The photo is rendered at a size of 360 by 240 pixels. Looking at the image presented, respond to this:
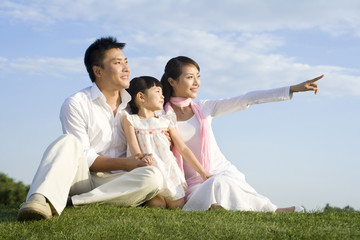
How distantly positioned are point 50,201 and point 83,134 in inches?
53.8

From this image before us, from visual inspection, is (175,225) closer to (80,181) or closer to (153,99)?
(80,181)

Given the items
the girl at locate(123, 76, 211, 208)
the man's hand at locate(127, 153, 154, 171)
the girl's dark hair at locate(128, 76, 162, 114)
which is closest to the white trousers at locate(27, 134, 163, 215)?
the man's hand at locate(127, 153, 154, 171)

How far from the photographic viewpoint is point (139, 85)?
258 inches

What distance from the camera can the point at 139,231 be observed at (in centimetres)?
483

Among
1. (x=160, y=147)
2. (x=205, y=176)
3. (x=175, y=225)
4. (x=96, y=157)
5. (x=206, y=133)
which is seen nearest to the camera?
(x=175, y=225)

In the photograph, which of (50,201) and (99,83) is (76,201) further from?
(99,83)

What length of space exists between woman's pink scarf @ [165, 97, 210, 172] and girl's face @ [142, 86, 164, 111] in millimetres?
403

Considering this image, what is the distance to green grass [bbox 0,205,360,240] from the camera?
475 cm

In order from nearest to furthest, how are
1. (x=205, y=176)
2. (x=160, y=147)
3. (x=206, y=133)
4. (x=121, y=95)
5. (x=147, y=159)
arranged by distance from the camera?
(x=147, y=159) < (x=160, y=147) < (x=205, y=176) < (x=121, y=95) < (x=206, y=133)

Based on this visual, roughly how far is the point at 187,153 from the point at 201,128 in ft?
1.67

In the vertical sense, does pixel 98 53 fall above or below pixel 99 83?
above

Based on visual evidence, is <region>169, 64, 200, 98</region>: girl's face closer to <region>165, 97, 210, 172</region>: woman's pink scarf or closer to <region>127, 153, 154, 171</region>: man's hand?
<region>165, 97, 210, 172</region>: woman's pink scarf

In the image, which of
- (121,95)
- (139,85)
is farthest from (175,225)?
(121,95)

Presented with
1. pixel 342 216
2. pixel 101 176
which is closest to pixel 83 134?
pixel 101 176
